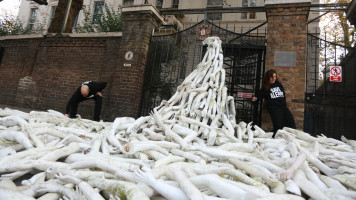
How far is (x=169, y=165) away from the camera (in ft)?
2.94

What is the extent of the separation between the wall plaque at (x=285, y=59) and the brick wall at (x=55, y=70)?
366 cm

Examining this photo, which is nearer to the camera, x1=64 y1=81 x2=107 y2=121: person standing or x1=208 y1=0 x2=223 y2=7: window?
x1=64 y1=81 x2=107 y2=121: person standing

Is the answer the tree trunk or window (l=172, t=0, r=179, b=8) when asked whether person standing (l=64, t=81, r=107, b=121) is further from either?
window (l=172, t=0, r=179, b=8)

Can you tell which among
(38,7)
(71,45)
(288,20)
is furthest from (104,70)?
(38,7)

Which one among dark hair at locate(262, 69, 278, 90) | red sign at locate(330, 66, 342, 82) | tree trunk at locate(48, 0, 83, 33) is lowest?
dark hair at locate(262, 69, 278, 90)

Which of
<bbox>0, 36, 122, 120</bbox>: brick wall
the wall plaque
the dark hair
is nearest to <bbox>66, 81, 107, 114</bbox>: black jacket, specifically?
<bbox>0, 36, 122, 120</bbox>: brick wall

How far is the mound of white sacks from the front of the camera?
733mm

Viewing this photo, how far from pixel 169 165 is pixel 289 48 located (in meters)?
4.50

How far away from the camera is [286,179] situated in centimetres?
84

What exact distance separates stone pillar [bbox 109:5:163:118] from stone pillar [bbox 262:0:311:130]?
297 centimetres

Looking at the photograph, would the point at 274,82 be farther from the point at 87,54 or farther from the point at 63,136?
the point at 87,54

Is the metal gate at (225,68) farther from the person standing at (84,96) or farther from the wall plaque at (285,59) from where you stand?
the person standing at (84,96)

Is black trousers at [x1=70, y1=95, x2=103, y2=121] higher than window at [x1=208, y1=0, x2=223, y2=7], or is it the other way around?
window at [x1=208, y1=0, x2=223, y2=7]

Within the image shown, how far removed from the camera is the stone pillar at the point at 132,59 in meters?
5.15
